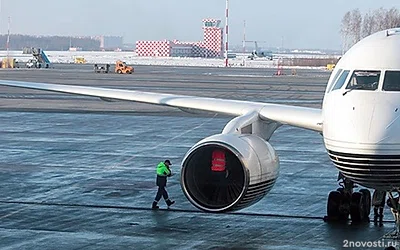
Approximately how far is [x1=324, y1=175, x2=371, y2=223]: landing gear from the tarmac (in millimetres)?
331

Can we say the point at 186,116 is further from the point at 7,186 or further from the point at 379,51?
the point at 379,51

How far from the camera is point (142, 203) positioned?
762 inches

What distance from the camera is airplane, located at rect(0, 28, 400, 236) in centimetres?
1180

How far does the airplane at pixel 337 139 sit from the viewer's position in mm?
11805

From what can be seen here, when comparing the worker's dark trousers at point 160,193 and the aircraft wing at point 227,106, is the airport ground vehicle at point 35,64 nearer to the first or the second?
the aircraft wing at point 227,106

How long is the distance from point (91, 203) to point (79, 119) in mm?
20114

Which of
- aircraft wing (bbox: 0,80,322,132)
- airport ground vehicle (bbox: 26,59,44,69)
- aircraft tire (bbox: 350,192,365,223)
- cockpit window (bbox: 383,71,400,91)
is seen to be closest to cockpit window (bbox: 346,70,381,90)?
cockpit window (bbox: 383,71,400,91)

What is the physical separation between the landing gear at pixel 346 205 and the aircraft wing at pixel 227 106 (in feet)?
7.39

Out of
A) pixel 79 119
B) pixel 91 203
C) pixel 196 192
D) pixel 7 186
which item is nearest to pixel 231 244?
pixel 196 192

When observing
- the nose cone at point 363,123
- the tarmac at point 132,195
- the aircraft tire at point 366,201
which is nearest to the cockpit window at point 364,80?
the nose cone at point 363,123

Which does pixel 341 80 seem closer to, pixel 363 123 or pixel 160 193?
pixel 363 123

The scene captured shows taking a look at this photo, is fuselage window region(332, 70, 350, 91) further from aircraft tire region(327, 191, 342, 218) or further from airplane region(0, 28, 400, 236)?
aircraft tire region(327, 191, 342, 218)

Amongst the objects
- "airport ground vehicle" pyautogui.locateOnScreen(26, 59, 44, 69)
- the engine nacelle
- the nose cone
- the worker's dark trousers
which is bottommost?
"airport ground vehicle" pyautogui.locateOnScreen(26, 59, 44, 69)

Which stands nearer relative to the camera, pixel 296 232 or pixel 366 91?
pixel 366 91
